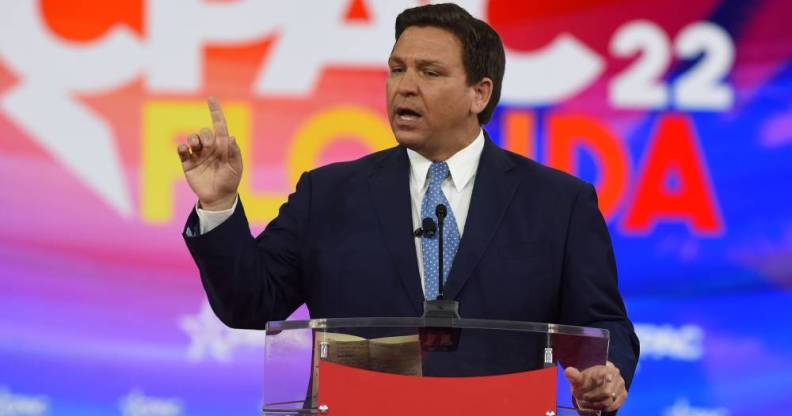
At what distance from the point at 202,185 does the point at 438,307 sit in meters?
0.55

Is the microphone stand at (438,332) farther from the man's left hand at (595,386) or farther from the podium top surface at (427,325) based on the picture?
the man's left hand at (595,386)

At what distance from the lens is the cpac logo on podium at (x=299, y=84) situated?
13.4 feet

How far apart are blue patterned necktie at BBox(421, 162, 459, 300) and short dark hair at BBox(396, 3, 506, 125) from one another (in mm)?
259

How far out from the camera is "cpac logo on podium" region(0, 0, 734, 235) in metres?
4.07

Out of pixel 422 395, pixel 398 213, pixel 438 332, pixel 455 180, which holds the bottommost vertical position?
pixel 422 395

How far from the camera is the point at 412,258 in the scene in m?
2.53

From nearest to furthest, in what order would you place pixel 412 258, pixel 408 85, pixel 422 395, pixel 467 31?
1. pixel 422 395
2. pixel 412 258
3. pixel 408 85
4. pixel 467 31

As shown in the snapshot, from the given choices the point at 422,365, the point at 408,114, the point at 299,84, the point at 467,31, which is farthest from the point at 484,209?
the point at 299,84

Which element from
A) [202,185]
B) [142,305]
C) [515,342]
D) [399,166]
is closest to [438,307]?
[515,342]

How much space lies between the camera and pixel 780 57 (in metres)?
4.22

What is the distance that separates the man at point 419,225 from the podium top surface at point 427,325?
41cm

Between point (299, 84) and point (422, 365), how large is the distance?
2298 mm

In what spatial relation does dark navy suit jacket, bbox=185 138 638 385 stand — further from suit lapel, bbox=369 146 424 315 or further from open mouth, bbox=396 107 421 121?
open mouth, bbox=396 107 421 121

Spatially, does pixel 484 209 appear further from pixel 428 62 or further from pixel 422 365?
pixel 422 365
